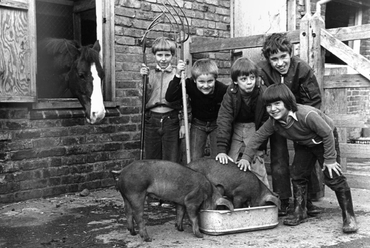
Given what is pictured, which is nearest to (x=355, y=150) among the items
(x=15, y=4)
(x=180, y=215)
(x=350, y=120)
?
(x=350, y=120)

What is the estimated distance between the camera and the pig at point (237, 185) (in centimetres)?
409

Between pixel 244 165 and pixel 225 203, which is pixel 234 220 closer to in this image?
pixel 225 203

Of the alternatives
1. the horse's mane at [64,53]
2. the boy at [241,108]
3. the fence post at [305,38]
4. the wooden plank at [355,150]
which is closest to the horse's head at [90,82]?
the horse's mane at [64,53]

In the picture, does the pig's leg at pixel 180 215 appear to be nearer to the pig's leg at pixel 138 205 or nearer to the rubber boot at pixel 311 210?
the pig's leg at pixel 138 205

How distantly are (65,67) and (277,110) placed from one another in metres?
2.72

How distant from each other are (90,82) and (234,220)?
2205 mm

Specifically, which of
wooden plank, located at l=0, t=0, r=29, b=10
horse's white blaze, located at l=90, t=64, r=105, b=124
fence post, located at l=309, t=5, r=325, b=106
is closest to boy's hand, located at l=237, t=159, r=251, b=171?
horse's white blaze, located at l=90, t=64, r=105, b=124

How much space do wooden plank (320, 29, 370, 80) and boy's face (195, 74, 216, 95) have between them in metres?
1.76

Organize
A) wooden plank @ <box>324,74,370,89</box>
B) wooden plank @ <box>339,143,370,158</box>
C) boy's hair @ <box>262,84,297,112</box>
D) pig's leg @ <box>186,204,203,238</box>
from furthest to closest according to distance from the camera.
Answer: wooden plank @ <box>339,143,370,158</box>, wooden plank @ <box>324,74,370,89</box>, boy's hair @ <box>262,84,297,112</box>, pig's leg @ <box>186,204,203,238</box>

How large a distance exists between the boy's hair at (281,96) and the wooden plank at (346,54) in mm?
1757

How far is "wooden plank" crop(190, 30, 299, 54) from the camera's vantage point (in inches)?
242

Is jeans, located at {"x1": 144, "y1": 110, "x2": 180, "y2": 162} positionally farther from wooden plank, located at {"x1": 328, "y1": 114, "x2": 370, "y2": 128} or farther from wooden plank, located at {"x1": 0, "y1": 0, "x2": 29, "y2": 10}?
wooden plank, located at {"x1": 328, "y1": 114, "x2": 370, "y2": 128}

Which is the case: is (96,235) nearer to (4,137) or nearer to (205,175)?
(205,175)

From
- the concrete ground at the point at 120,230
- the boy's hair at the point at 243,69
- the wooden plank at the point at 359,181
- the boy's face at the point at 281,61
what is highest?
the boy's face at the point at 281,61
